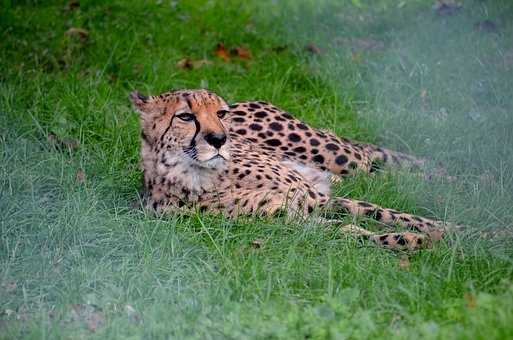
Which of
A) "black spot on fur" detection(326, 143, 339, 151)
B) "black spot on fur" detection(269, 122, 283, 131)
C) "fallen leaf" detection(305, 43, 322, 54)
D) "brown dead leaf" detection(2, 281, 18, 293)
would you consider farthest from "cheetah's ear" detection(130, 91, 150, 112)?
"fallen leaf" detection(305, 43, 322, 54)

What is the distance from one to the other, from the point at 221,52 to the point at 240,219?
3345mm

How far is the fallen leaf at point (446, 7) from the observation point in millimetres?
8508

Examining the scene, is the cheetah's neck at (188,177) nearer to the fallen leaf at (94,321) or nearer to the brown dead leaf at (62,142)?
the brown dead leaf at (62,142)

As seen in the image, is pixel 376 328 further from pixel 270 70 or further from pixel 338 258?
pixel 270 70

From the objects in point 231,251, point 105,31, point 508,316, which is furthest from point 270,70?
point 508,316

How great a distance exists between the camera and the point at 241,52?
8.34 m

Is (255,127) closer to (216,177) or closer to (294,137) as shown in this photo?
(294,137)

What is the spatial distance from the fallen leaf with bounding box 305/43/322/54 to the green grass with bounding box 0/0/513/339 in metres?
0.09

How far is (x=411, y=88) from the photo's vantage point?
7.50 m

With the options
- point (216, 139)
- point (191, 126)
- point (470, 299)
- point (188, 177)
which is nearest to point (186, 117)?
point (191, 126)

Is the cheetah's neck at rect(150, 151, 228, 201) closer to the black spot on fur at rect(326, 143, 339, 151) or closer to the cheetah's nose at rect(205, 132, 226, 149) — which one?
the cheetah's nose at rect(205, 132, 226, 149)

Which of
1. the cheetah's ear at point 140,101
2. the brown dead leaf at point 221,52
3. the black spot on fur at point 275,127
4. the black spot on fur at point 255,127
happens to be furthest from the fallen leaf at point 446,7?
the cheetah's ear at point 140,101

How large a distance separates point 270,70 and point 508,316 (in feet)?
14.7

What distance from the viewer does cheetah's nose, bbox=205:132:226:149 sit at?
5285 mm
